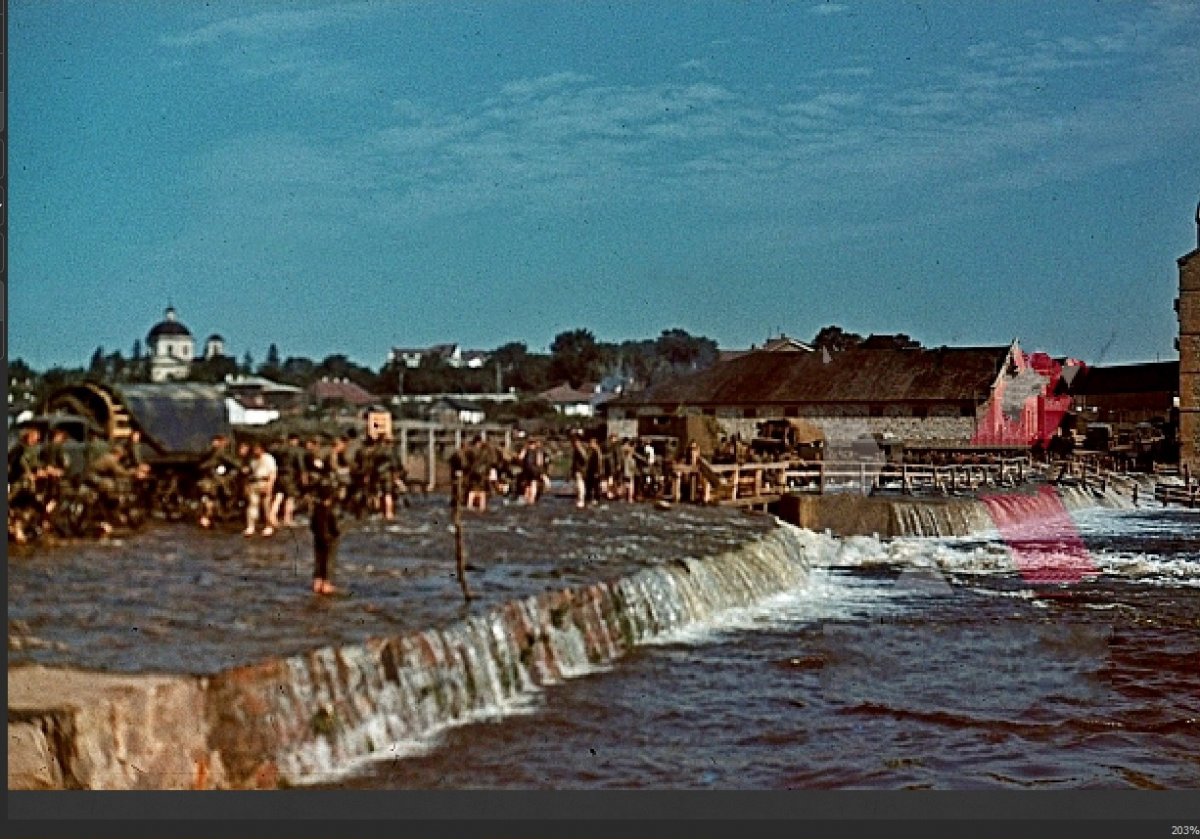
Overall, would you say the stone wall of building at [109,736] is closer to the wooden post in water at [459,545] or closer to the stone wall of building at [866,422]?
the wooden post in water at [459,545]

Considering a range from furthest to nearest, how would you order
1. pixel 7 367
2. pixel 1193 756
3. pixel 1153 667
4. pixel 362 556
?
pixel 1153 667 → pixel 362 556 → pixel 1193 756 → pixel 7 367

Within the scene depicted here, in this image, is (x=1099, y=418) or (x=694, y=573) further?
(x=1099, y=418)

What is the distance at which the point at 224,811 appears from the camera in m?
3.70

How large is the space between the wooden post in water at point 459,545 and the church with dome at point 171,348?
142 centimetres

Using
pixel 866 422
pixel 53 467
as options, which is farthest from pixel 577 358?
pixel 866 422

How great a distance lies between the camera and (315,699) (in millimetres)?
4207

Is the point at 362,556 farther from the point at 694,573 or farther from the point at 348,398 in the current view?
the point at 694,573

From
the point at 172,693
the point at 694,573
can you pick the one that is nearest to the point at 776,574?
the point at 694,573

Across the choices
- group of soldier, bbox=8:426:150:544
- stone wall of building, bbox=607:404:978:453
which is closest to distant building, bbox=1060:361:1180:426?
stone wall of building, bbox=607:404:978:453

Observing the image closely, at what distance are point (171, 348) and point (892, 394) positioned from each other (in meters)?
4.14

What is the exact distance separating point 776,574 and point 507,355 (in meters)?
3.72

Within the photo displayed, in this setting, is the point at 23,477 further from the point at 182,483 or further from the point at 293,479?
the point at 293,479

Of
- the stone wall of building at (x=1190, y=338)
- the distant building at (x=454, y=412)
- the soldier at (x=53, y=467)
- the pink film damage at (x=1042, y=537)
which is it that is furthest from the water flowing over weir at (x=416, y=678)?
the pink film damage at (x=1042, y=537)

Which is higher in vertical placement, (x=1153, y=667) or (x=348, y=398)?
(x=348, y=398)
